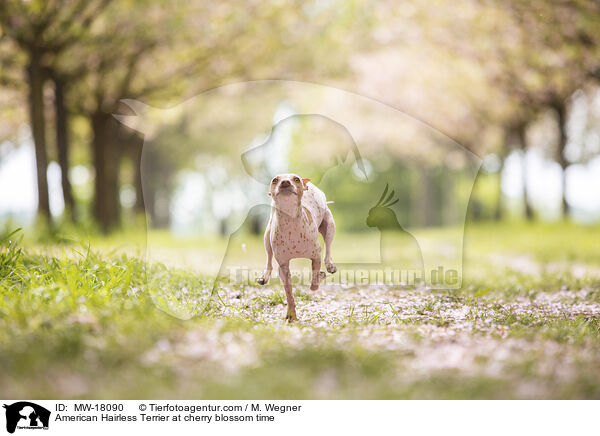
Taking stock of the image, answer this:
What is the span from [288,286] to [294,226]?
26.0 inches

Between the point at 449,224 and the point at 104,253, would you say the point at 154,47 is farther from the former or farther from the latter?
the point at 449,224

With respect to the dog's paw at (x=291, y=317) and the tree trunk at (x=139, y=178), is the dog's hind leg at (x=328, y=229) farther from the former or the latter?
the tree trunk at (x=139, y=178)

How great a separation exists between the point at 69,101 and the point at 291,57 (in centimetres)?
720

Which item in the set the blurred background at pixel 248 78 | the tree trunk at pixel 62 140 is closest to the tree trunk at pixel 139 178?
the blurred background at pixel 248 78

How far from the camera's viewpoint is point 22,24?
11.2 metres

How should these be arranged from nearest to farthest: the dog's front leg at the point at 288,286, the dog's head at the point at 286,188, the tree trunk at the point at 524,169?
the dog's head at the point at 286,188, the dog's front leg at the point at 288,286, the tree trunk at the point at 524,169

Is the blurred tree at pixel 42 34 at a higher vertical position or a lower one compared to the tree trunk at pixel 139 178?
higher

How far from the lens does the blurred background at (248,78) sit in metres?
6.39

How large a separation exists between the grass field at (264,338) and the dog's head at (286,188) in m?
1.01

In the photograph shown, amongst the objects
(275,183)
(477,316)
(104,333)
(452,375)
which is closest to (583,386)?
(452,375)
